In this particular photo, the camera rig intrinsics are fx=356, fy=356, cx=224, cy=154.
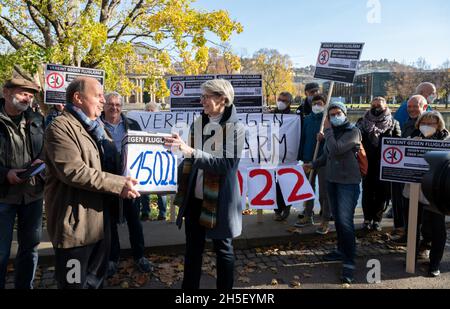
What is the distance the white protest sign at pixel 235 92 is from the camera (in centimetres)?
571

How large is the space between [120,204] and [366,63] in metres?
144

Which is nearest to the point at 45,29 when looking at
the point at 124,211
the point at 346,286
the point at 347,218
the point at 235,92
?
the point at 235,92

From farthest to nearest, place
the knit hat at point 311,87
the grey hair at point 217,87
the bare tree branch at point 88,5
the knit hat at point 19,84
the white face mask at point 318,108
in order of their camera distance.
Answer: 1. the bare tree branch at point 88,5
2. the knit hat at point 311,87
3. the white face mask at point 318,108
4. the knit hat at point 19,84
5. the grey hair at point 217,87

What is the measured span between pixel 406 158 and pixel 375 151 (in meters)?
1.28

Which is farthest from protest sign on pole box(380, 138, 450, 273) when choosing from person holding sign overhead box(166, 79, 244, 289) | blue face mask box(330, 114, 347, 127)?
person holding sign overhead box(166, 79, 244, 289)

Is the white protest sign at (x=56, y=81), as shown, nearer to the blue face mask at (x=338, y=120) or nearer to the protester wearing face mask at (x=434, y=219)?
the blue face mask at (x=338, y=120)

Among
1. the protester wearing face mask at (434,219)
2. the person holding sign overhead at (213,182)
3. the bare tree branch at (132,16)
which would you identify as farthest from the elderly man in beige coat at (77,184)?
the bare tree branch at (132,16)

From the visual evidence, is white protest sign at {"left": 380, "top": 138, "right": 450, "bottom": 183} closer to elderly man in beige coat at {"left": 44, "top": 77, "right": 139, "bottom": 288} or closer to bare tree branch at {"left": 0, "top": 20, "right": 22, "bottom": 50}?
elderly man in beige coat at {"left": 44, "top": 77, "right": 139, "bottom": 288}

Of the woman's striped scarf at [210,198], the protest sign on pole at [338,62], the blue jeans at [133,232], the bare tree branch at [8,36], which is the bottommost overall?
the blue jeans at [133,232]

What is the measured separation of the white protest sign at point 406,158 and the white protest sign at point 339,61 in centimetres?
159

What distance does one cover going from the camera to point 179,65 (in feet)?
28.9

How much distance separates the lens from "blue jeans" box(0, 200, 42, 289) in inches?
123
